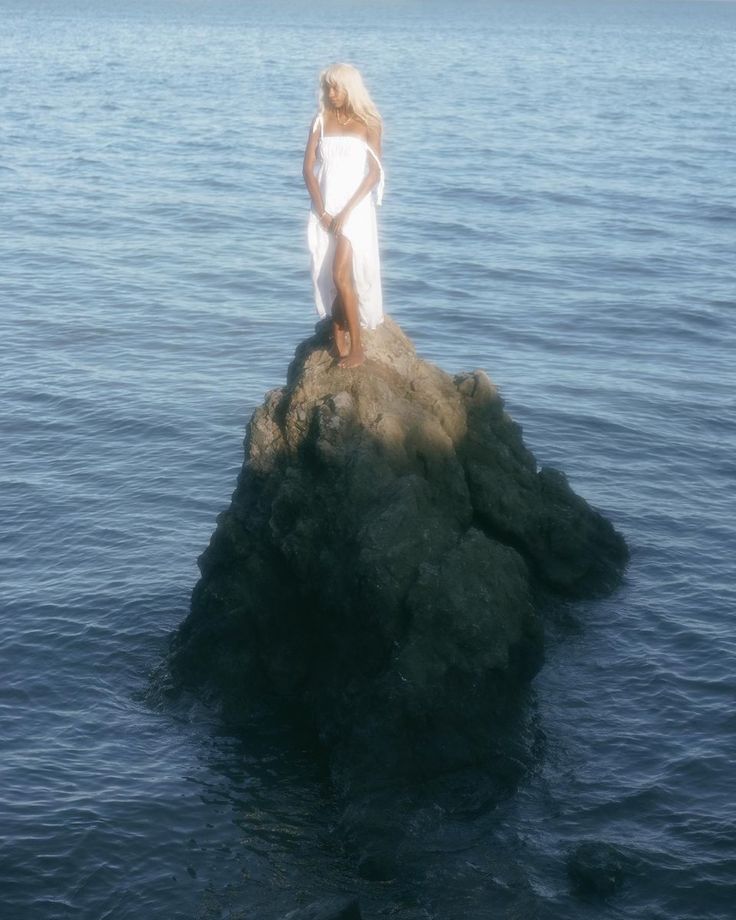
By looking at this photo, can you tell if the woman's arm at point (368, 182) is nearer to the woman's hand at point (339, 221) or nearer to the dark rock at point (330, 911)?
the woman's hand at point (339, 221)

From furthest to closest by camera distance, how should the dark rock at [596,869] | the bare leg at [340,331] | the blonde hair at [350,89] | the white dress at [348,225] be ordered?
the bare leg at [340,331] → the white dress at [348,225] → the blonde hair at [350,89] → the dark rock at [596,869]

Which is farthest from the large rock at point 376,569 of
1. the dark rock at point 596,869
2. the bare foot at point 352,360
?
the dark rock at point 596,869

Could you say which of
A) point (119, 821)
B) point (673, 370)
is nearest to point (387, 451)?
point (119, 821)

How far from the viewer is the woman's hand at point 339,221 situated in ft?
44.0

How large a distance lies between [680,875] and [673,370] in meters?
14.9

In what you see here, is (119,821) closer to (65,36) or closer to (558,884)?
(558,884)

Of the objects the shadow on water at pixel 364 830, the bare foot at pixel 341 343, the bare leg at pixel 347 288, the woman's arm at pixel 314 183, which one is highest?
the woman's arm at pixel 314 183

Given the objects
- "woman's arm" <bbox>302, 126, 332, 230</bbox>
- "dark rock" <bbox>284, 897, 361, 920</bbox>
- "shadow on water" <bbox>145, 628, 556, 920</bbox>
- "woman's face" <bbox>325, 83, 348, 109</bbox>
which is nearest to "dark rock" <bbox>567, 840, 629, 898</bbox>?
"shadow on water" <bbox>145, 628, 556, 920</bbox>

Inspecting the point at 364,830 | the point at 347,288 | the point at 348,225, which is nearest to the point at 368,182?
the point at 348,225

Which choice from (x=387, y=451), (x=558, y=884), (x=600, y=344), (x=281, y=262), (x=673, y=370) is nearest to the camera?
(x=558, y=884)

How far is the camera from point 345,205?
13484mm

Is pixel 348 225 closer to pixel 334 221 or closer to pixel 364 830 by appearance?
pixel 334 221

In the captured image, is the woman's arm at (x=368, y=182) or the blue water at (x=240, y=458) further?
the woman's arm at (x=368, y=182)

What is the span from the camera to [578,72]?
8538 cm
